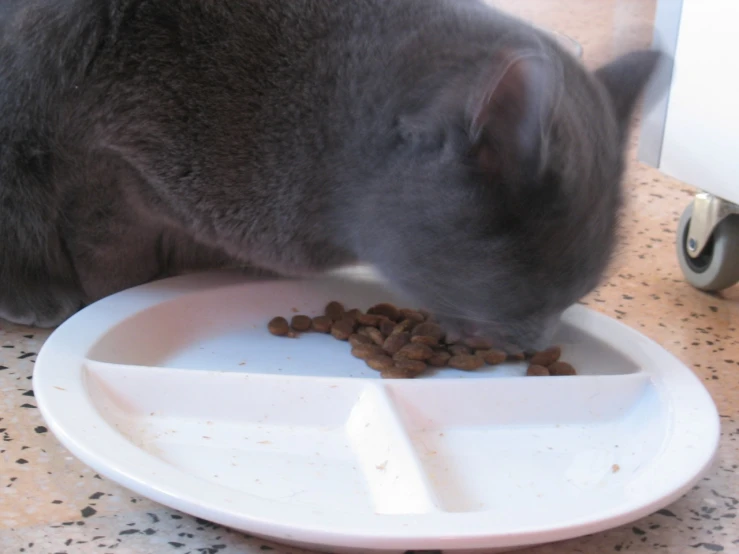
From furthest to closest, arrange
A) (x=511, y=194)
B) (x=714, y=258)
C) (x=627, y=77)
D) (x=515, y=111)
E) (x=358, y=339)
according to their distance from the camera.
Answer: (x=714, y=258)
(x=358, y=339)
(x=627, y=77)
(x=511, y=194)
(x=515, y=111)

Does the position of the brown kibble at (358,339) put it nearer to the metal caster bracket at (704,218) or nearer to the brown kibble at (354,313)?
the brown kibble at (354,313)

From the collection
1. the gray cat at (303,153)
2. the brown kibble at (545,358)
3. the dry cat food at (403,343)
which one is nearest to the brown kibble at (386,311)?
the dry cat food at (403,343)

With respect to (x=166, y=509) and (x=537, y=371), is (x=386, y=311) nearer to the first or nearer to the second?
(x=537, y=371)

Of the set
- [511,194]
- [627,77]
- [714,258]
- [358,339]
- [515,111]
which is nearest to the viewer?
[515,111]

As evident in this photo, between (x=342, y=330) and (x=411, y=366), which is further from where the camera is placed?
(x=342, y=330)

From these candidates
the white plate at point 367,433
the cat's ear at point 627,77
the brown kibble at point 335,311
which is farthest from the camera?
the brown kibble at point 335,311

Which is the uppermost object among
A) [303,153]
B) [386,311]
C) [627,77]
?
[627,77]

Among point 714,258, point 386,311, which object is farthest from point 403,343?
point 714,258

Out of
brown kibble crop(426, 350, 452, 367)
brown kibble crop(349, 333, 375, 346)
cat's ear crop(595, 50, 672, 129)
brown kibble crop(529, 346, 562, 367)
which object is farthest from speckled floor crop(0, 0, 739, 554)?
brown kibble crop(349, 333, 375, 346)
